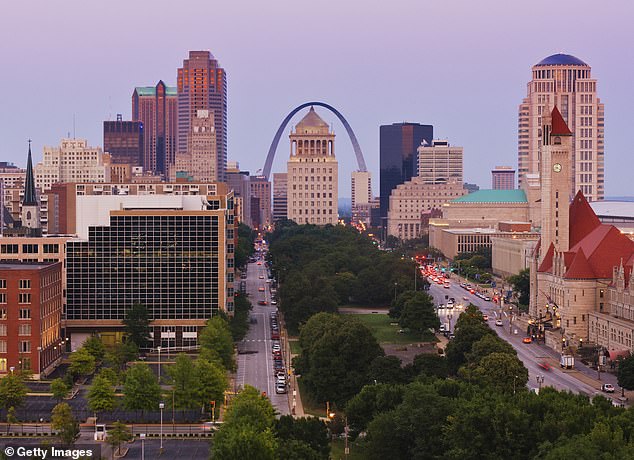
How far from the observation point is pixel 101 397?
97250 millimetres

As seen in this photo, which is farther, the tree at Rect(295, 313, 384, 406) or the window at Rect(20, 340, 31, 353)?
the window at Rect(20, 340, 31, 353)

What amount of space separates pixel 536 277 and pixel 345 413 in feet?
259

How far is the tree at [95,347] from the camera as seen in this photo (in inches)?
4732

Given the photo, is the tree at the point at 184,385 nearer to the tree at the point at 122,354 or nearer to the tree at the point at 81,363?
the tree at the point at 122,354

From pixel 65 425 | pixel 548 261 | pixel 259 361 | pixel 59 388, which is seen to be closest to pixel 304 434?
pixel 65 425

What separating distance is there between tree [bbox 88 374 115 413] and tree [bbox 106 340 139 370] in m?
17.2

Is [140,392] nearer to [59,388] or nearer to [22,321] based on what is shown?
[59,388]

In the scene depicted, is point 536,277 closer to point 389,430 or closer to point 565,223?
point 565,223

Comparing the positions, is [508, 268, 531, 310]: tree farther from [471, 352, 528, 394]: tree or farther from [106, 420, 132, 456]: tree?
[106, 420, 132, 456]: tree

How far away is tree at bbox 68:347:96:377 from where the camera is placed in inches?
4505

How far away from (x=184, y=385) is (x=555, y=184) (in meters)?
81.1

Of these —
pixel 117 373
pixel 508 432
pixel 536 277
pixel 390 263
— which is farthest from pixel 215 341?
pixel 390 263

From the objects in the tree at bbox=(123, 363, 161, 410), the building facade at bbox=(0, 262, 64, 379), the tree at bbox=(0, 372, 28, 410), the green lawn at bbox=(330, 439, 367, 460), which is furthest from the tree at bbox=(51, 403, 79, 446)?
the building facade at bbox=(0, 262, 64, 379)

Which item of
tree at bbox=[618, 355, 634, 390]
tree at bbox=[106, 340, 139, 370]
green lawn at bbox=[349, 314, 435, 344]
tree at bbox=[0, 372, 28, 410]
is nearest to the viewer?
tree at bbox=[0, 372, 28, 410]
